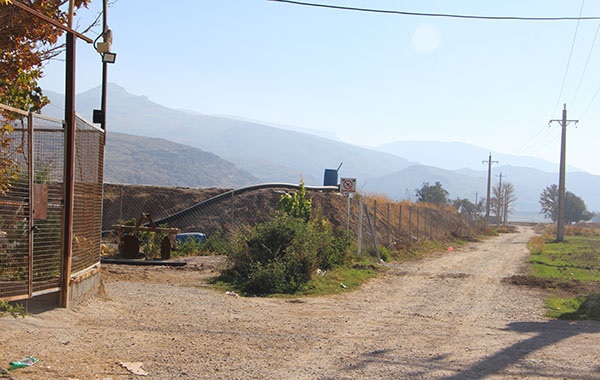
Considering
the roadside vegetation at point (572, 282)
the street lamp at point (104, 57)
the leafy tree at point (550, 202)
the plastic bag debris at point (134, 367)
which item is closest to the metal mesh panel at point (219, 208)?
the roadside vegetation at point (572, 282)

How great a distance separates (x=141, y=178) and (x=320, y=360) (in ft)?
528

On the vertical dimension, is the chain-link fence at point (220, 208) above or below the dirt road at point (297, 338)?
above

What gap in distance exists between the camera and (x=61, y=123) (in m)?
9.18

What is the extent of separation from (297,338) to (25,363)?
12.2ft

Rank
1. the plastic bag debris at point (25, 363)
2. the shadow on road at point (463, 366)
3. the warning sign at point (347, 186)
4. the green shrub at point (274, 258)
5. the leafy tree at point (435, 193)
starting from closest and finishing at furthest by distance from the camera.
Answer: the plastic bag debris at point (25, 363), the shadow on road at point (463, 366), the green shrub at point (274, 258), the warning sign at point (347, 186), the leafy tree at point (435, 193)

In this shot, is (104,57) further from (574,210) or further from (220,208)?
(574,210)

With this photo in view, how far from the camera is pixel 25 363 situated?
6.43m

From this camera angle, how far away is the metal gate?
821cm

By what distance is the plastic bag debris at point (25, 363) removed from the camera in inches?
249

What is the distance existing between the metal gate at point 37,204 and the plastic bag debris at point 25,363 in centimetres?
157

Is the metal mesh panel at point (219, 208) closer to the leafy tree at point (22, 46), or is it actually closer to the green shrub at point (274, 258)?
the green shrub at point (274, 258)

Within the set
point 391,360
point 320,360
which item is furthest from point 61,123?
point 391,360

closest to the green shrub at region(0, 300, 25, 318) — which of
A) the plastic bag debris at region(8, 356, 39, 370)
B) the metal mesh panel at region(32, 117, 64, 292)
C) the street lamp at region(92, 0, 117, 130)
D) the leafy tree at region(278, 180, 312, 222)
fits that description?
the plastic bag debris at region(8, 356, 39, 370)

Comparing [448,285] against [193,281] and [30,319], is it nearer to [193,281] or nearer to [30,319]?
[193,281]
